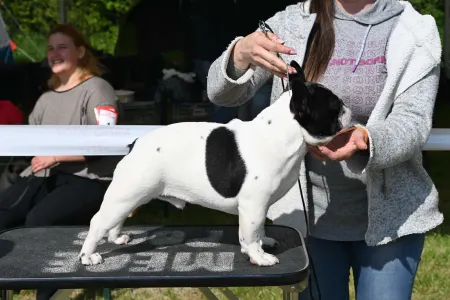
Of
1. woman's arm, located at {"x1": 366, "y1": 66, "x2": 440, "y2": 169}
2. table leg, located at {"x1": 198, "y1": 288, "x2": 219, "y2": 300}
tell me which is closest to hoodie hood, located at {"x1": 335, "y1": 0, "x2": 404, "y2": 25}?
woman's arm, located at {"x1": 366, "y1": 66, "x2": 440, "y2": 169}

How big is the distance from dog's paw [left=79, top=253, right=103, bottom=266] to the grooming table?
1cm

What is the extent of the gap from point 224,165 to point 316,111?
205 mm

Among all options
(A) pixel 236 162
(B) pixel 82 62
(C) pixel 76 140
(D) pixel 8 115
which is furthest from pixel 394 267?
(D) pixel 8 115

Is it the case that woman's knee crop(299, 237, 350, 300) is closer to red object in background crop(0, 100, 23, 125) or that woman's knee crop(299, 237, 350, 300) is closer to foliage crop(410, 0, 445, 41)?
red object in background crop(0, 100, 23, 125)

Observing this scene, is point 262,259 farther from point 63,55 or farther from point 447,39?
point 447,39

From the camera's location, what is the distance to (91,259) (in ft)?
4.96

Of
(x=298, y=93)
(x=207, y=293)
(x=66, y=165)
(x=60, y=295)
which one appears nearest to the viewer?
(x=298, y=93)

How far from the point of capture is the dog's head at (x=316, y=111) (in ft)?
4.44

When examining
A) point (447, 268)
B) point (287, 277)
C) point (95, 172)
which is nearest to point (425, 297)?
point (447, 268)

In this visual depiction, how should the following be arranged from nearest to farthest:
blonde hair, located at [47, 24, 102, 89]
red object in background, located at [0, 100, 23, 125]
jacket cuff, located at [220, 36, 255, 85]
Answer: jacket cuff, located at [220, 36, 255, 85], blonde hair, located at [47, 24, 102, 89], red object in background, located at [0, 100, 23, 125]

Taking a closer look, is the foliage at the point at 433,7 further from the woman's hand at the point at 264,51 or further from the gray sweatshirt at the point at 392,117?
the woman's hand at the point at 264,51

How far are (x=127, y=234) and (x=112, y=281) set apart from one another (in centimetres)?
30

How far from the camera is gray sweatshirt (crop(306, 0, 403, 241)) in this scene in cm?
160

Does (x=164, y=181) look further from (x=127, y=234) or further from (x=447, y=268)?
(x=447, y=268)
